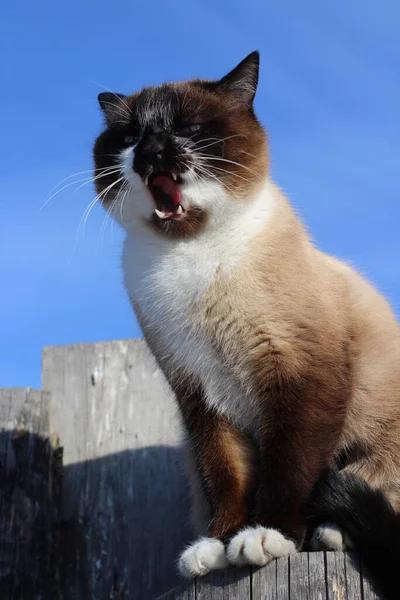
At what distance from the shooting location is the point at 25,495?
419 centimetres

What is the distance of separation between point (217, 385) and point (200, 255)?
481 mm

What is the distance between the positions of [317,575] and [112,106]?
2017mm

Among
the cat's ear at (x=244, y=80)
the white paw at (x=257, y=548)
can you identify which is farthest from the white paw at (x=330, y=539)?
the cat's ear at (x=244, y=80)

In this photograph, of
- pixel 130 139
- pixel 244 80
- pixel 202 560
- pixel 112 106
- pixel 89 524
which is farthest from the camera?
pixel 89 524

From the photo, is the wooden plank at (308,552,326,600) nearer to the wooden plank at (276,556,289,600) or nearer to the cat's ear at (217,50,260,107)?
the wooden plank at (276,556,289,600)

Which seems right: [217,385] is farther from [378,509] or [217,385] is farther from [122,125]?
[122,125]

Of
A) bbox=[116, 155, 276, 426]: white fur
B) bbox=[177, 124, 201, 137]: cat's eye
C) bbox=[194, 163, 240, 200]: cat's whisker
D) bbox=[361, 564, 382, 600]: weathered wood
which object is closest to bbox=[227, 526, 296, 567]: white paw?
bbox=[361, 564, 382, 600]: weathered wood

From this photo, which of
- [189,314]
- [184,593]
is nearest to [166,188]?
[189,314]

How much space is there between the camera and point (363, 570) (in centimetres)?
250

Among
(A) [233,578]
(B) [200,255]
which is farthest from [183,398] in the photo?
(A) [233,578]

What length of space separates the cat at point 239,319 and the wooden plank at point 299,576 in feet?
0.50

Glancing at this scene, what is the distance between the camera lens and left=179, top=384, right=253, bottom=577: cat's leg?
2799 millimetres

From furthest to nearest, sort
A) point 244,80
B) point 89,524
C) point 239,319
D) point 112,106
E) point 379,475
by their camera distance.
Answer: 1. point 89,524
2. point 112,106
3. point 244,80
4. point 379,475
5. point 239,319

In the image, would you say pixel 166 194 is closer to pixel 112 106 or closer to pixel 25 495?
pixel 112 106
